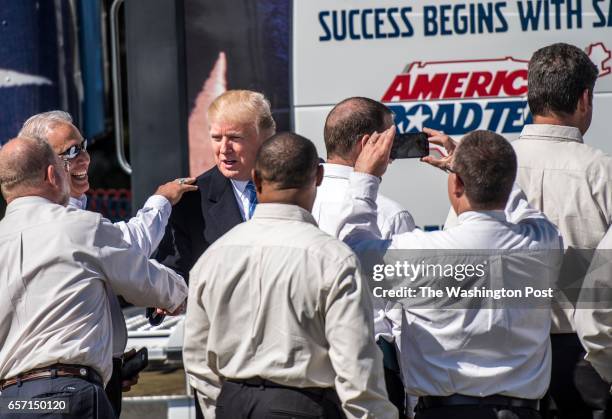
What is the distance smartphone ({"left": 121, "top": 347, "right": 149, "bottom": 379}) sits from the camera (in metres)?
4.12

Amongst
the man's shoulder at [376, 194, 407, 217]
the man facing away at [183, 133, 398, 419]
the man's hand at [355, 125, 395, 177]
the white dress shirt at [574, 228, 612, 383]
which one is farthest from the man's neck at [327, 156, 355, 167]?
the white dress shirt at [574, 228, 612, 383]

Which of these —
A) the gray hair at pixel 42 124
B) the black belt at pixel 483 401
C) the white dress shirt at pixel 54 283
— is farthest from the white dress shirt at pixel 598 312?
the gray hair at pixel 42 124

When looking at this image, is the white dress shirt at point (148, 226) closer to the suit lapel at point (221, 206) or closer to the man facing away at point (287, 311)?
the suit lapel at point (221, 206)

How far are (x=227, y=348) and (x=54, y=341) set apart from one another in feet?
1.93

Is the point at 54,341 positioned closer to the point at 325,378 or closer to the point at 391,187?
the point at 325,378

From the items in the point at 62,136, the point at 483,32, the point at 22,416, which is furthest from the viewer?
the point at 483,32

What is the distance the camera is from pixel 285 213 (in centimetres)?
318

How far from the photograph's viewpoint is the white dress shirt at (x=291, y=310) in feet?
9.95

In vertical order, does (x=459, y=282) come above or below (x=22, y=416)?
above

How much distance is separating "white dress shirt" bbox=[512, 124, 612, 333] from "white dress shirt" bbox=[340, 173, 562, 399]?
0.31 meters

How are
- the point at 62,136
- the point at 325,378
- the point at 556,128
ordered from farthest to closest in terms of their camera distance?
the point at 62,136 < the point at 556,128 < the point at 325,378

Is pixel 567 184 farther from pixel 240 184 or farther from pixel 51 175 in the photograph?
pixel 51 175

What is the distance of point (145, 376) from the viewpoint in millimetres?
5012

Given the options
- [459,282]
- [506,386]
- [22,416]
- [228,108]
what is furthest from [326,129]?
[22,416]
